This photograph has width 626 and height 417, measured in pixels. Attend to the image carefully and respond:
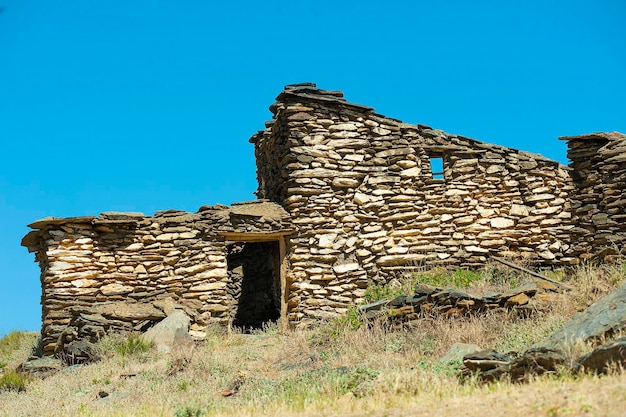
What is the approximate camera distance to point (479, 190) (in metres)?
15.5

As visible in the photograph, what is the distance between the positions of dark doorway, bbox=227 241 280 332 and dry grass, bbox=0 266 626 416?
193 centimetres

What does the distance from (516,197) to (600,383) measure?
8.67 m

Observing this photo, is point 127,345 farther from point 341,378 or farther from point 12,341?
point 12,341

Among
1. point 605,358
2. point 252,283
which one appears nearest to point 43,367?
point 252,283

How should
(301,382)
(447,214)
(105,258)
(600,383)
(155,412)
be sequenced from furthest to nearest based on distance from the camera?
(447,214)
(105,258)
(301,382)
(155,412)
(600,383)

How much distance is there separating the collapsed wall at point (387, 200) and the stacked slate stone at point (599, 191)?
28 centimetres

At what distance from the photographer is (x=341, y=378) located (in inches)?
359

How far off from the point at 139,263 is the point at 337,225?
3797mm

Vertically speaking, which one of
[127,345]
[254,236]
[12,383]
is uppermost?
[254,236]

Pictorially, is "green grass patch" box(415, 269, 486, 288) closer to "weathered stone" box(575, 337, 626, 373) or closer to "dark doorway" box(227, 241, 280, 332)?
"dark doorway" box(227, 241, 280, 332)

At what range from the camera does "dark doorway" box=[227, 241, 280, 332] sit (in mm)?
16500

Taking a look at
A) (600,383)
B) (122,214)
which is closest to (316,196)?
(122,214)

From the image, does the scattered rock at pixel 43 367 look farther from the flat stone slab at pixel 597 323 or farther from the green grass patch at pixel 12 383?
the flat stone slab at pixel 597 323

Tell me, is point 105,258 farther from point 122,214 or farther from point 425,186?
point 425,186
